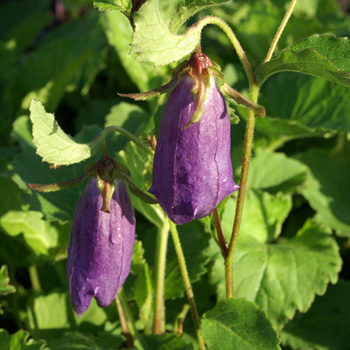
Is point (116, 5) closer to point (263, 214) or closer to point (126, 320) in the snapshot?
point (126, 320)

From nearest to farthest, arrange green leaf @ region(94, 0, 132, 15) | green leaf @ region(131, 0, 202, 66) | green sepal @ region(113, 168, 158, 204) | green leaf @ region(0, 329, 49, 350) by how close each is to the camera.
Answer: green leaf @ region(131, 0, 202, 66) < green leaf @ region(94, 0, 132, 15) < green sepal @ region(113, 168, 158, 204) < green leaf @ region(0, 329, 49, 350)

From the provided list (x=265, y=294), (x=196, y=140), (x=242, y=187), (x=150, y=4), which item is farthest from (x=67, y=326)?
(x=150, y=4)

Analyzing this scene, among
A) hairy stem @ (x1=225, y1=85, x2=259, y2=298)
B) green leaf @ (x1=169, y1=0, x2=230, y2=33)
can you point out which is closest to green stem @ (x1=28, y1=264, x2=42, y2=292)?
hairy stem @ (x1=225, y1=85, x2=259, y2=298)

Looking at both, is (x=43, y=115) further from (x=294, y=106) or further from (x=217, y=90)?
(x=294, y=106)

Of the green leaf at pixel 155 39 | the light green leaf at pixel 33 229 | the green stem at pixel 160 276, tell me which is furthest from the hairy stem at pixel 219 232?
the light green leaf at pixel 33 229

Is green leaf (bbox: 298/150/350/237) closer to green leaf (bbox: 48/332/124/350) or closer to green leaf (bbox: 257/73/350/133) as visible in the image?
green leaf (bbox: 257/73/350/133)

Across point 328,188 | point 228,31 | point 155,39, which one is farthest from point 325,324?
point 155,39
